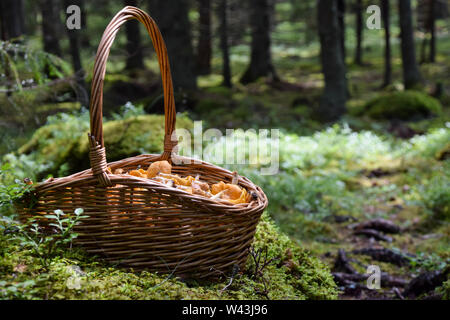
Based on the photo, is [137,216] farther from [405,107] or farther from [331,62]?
[405,107]

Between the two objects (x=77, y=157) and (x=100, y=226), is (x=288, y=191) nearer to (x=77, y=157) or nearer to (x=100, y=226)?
(x=77, y=157)

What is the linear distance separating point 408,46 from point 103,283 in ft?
45.0

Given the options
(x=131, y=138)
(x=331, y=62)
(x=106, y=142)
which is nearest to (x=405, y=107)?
(x=331, y=62)

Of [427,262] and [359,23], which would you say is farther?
[359,23]

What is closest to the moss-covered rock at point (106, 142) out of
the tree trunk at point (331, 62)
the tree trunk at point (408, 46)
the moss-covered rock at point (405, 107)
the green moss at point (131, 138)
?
the green moss at point (131, 138)

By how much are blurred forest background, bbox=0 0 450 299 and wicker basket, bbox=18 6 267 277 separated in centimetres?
37

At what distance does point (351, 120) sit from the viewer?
10727mm

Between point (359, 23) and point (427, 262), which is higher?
point (359, 23)

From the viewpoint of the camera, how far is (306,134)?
9.77m

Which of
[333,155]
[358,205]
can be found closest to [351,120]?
[333,155]

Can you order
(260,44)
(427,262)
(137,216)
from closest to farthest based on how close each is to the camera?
(137,216) < (427,262) < (260,44)

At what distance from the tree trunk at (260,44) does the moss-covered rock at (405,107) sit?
18.4ft

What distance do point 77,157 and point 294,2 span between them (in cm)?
1998

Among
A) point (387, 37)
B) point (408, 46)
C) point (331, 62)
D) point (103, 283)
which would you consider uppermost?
point (387, 37)
